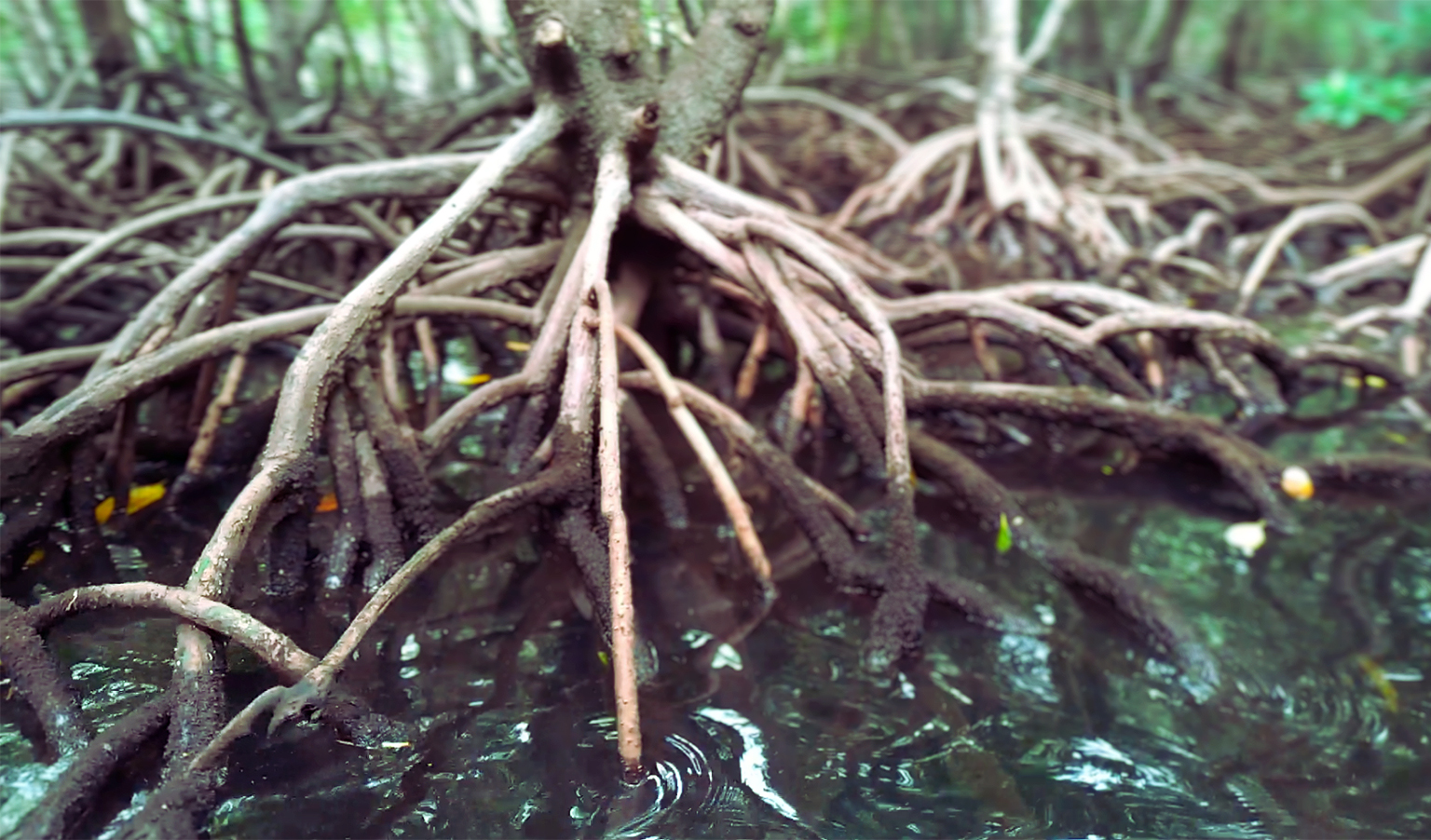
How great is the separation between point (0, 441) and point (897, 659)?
5.67ft

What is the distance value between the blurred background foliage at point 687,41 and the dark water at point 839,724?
1.56m

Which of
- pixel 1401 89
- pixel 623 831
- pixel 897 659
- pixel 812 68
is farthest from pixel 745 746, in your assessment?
pixel 1401 89

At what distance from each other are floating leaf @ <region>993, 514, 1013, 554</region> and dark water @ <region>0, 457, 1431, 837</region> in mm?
83

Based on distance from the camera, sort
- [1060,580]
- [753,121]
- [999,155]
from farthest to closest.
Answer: [753,121], [999,155], [1060,580]

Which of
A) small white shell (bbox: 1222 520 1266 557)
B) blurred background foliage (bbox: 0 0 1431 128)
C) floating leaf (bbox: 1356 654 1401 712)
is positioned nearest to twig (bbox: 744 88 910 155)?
blurred background foliage (bbox: 0 0 1431 128)

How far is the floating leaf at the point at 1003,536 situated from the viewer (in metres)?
2.06

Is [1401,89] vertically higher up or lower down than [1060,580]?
higher up

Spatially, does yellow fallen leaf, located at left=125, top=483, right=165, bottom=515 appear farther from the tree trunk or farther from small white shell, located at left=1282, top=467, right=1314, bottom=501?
the tree trunk

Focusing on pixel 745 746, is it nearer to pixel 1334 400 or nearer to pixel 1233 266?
pixel 1334 400

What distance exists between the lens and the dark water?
4.13 feet

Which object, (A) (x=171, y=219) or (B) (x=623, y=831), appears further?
(A) (x=171, y=219)

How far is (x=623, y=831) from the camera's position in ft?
4.00

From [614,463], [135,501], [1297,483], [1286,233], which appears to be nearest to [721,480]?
[614,463]

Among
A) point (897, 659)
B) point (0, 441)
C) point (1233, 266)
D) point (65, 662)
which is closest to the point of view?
point (65, 662)
